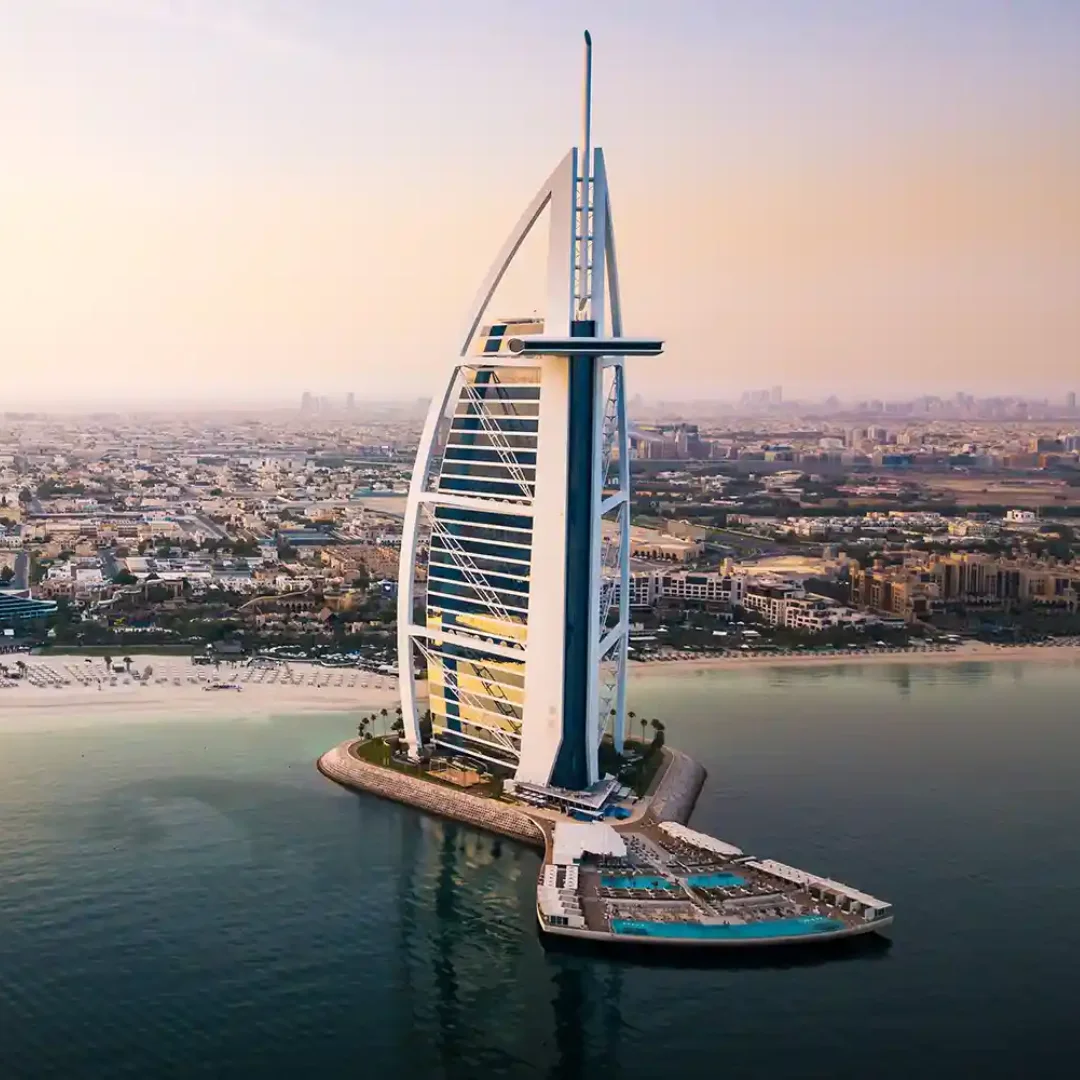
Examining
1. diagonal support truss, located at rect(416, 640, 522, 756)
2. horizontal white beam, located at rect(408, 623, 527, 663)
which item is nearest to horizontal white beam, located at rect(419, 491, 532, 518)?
horizontal white beam, located at rect(408, 623, 527, 663)

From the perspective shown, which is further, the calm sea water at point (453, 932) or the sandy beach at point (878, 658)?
the sandy beach at point (878, 658)

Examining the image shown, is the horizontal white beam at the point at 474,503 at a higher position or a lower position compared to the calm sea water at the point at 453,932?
higher

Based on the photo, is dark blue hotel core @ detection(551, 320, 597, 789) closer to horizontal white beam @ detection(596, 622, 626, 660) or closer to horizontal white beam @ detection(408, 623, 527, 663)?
horizontal white beam @ detection(596, 622, 626, 660)

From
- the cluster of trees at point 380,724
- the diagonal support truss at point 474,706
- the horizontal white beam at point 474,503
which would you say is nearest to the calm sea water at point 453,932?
the cluster of trees at point 380,724

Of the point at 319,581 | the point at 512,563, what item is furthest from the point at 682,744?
the point at 319,581

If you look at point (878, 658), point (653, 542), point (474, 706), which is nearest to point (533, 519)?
point (474, 706)

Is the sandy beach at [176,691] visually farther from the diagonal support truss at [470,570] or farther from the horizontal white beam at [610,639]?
the horizontal white beam at [610,639]

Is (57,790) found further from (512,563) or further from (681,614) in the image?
(681,614)
